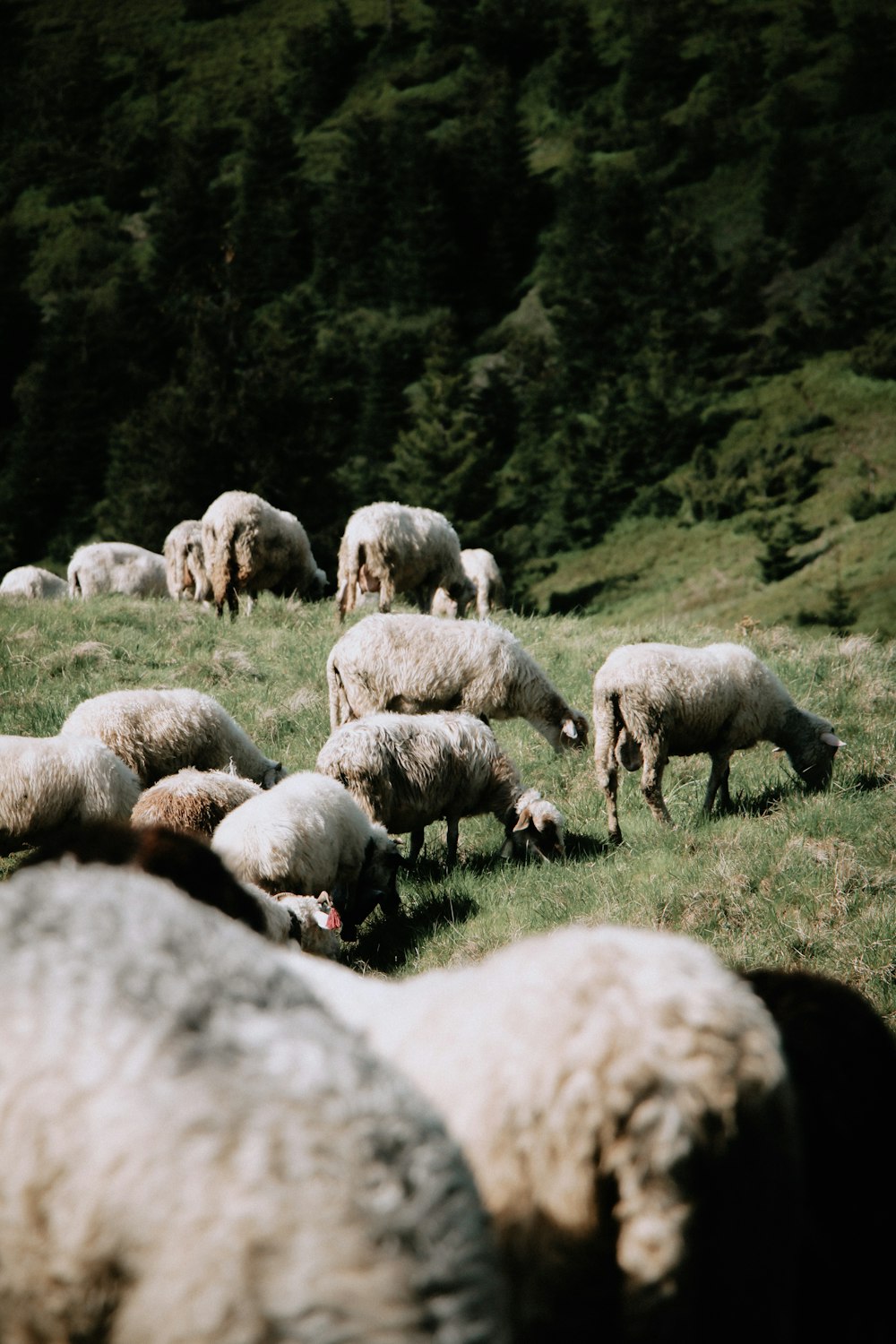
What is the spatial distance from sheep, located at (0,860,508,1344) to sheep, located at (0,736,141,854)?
549 cm

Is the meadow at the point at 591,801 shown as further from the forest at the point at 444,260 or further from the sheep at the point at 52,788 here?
the forest at the point at 444,260

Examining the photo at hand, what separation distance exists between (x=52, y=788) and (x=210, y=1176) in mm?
6087

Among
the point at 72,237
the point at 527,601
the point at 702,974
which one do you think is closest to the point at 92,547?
the point at 527,601

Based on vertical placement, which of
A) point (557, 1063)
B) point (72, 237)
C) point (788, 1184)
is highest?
point (72, 237)

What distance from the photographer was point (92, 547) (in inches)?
862

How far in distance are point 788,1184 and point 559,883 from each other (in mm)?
5120

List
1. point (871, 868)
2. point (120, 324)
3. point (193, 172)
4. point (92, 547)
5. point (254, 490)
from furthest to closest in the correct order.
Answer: point (193, 172), point (120, 324), point (254, 490), point (92, 547), point (871, 868)

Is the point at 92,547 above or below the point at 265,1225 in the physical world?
below

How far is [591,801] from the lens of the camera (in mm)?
9148

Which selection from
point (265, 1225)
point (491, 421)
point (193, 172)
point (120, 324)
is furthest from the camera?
point (193, 172)

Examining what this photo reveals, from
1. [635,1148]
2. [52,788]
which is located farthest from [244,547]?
[635,1148]

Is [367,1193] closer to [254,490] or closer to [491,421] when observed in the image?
[254,490]

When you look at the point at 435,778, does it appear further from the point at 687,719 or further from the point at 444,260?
the point at 444,260

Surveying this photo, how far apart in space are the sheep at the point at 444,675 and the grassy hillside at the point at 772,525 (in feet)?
46.6
